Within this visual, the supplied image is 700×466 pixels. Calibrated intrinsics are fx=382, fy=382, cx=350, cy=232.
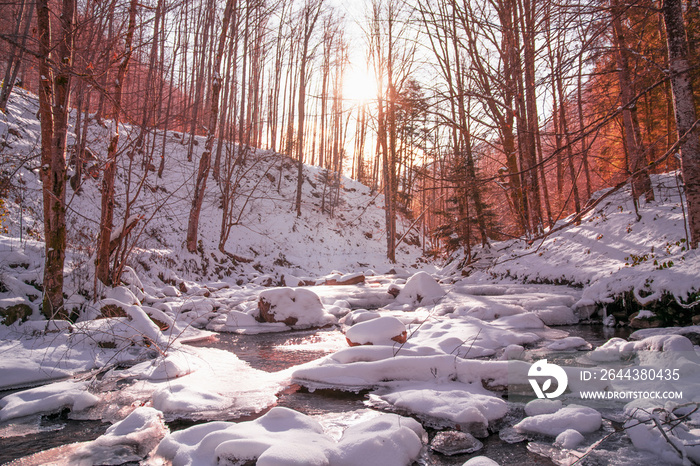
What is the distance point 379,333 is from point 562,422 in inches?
106

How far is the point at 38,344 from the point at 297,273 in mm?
12548

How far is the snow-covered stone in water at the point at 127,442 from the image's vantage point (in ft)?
9.33

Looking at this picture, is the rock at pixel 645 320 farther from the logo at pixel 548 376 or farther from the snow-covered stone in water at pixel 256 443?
the snow-covered stone in water at pixel 256 443

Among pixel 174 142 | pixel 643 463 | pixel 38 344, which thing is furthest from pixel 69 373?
pixel 174 142

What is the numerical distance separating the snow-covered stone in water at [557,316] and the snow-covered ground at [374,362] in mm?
29

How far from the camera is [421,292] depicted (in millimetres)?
9344

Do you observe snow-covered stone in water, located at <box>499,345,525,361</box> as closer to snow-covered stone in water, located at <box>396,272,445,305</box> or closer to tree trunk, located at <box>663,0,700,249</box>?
tree trunk, located at <box>663,0,700,249</box>

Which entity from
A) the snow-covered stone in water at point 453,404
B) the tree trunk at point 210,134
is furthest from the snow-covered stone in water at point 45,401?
the tree trunk at point 210,134

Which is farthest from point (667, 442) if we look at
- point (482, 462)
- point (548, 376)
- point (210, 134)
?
point (210, 134)

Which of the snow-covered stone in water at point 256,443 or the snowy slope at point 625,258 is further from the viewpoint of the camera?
the snowy slope at point 625,258

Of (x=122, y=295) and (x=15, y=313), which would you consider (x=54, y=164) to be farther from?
(x=122, y=295)

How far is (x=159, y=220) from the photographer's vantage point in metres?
14.8

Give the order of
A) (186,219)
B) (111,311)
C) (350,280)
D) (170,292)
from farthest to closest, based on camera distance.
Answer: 1. (186,219)
2. (350,280)
3. (170,292)
4. (111,311)

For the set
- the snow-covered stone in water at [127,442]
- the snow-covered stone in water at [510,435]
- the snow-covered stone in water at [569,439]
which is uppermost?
the snow-covered stone in water at [127,442]
